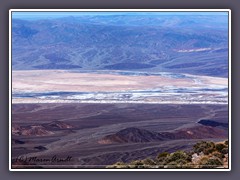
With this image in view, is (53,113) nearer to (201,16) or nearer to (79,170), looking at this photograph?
(79,170)

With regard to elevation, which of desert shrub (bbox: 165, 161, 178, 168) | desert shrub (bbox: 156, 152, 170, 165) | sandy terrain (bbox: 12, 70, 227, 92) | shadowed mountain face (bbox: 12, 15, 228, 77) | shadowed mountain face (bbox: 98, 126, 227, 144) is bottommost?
desert shrub (bbox: 165, 161, 178, 168)

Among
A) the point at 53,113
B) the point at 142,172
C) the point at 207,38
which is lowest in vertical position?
the point at 142,172

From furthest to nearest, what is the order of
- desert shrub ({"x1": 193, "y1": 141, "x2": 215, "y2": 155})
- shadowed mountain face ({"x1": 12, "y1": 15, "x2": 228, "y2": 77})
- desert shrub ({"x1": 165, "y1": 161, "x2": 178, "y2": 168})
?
shadowed mountain face ({"x1": 12, "y1": 15, "x2": 228, "y2": 77}) < desert shrub ({"x1": 193, "y1": 141, "x2": 215, "y2": 155}) < desert shrub ({"x1": 165, "y1": 161, "x2": 178, "y2": 168})

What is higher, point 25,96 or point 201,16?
point 201,16

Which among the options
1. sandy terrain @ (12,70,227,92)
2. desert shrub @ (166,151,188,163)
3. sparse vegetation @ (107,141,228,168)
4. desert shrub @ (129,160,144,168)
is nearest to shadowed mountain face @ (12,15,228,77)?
sandy terrain @ (12,70,227,92)

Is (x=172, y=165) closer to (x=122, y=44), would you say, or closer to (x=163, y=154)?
(x=163, y=154)

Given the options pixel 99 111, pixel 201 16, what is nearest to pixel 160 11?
pixel 201 16

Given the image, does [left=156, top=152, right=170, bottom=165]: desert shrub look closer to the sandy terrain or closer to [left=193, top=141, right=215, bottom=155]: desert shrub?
[left=193, top=141, right=215, bottom=155]: desert shrub

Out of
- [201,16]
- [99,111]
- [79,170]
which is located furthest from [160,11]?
[79,170]

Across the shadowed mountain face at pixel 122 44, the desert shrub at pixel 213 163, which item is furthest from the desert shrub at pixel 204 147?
the shadowed mountain face at pixel 122 44
